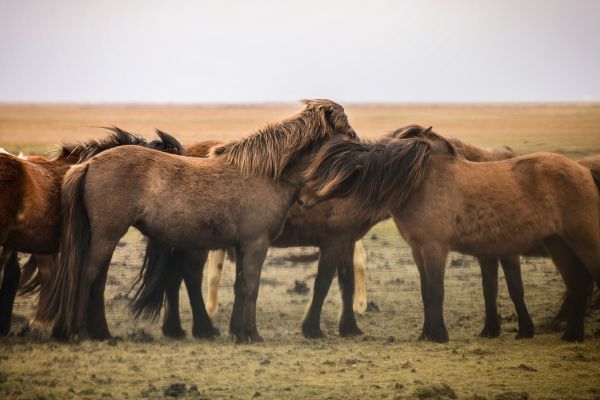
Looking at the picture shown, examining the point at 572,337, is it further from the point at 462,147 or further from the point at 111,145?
the point at 111,145

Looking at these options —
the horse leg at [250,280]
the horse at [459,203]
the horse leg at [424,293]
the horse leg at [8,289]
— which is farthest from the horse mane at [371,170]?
the horse leg at [8,289]

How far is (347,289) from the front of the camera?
9.23 meters

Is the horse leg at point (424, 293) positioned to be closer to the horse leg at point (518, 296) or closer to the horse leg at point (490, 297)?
the horse leg at point (490, 297)

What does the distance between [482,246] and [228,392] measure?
3.13m

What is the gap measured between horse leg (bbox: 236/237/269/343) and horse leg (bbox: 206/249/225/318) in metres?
1.66

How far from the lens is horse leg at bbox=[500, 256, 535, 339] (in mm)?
8523

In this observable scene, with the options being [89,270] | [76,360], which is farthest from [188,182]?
[76,360]

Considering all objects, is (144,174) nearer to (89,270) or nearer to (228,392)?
(89,270)

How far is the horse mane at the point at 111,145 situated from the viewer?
859 centimetres

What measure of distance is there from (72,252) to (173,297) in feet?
4.84

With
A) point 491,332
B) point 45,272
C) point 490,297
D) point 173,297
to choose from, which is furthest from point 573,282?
point 45,272

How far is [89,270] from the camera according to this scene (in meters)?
7.48

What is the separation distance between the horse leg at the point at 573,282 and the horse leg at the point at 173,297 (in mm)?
3647

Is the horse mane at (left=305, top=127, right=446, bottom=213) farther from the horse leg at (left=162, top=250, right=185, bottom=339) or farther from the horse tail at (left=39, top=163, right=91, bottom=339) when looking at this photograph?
the horse tail at (left=39, top=163, right=91, bottom=339)
